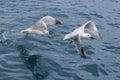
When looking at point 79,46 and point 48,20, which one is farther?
point 48,20

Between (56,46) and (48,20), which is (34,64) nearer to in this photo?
(56,46)

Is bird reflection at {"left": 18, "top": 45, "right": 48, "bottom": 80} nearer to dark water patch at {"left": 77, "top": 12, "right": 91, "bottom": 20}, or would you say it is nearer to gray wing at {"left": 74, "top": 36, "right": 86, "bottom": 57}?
gray wing at {"left": 74, "top": 36, "right": 86, "bottom": 57}

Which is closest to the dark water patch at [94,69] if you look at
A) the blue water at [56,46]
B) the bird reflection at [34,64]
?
the blue water at [56,46]

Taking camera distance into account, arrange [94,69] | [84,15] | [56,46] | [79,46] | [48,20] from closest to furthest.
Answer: [79,46] < [94,69] < [48,20] < [56,46] < [84,15]

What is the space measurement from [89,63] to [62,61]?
1205 millimetres

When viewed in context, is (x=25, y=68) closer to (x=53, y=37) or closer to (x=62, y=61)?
(x=62, y=61)

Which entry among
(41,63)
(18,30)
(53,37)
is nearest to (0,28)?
(18,30)

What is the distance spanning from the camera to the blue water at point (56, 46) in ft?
52.4

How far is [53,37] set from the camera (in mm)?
19328

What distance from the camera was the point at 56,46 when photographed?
18359 millimetres

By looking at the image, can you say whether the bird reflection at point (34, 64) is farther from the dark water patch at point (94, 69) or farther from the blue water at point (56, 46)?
the dark water patch at point (94, 69)

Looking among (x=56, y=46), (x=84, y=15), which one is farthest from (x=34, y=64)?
(x=84, y=15)

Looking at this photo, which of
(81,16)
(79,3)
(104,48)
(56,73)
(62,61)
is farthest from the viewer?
(79,3)

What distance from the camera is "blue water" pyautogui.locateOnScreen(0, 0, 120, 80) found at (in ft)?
52.4
